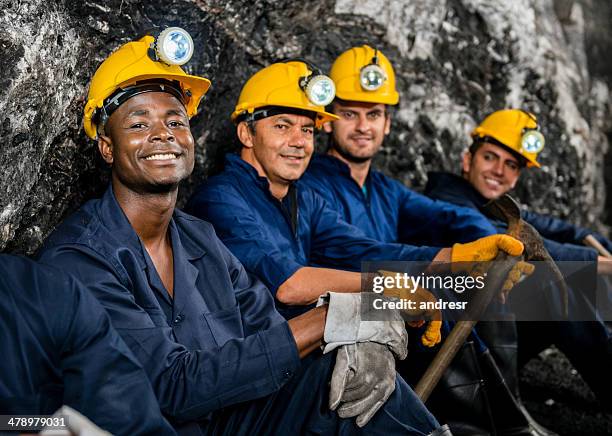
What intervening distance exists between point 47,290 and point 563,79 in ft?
20.2

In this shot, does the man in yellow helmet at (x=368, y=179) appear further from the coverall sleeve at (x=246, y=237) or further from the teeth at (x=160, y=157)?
the teeth at (x=160, y=157)

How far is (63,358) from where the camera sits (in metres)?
2.07

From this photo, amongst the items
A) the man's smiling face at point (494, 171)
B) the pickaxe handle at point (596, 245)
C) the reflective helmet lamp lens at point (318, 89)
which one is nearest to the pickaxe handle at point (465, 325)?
the reflective helmet lamp lens at point (318, 89)

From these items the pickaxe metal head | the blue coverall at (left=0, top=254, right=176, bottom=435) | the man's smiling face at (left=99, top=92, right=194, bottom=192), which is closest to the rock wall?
the man's smiling face at (left=99, top=92, right=194, bottom=192)

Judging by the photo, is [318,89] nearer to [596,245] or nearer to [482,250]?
[482,250]

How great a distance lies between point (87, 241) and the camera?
8.39ft

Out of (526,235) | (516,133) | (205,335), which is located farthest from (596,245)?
(205,335)

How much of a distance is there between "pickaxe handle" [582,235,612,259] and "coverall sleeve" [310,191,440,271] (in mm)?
1779

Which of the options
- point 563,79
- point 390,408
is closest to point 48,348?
point 390,408

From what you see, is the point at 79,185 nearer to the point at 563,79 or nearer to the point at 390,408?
the point at 390,408

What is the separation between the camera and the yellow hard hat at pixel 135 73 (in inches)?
115

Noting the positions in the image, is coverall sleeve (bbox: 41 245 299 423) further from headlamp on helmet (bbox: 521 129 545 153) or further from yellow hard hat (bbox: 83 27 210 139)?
headlamp on helmet (bbox: 521 129 545 153)

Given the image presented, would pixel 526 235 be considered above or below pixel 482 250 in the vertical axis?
above

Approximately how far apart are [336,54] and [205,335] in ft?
10.8
